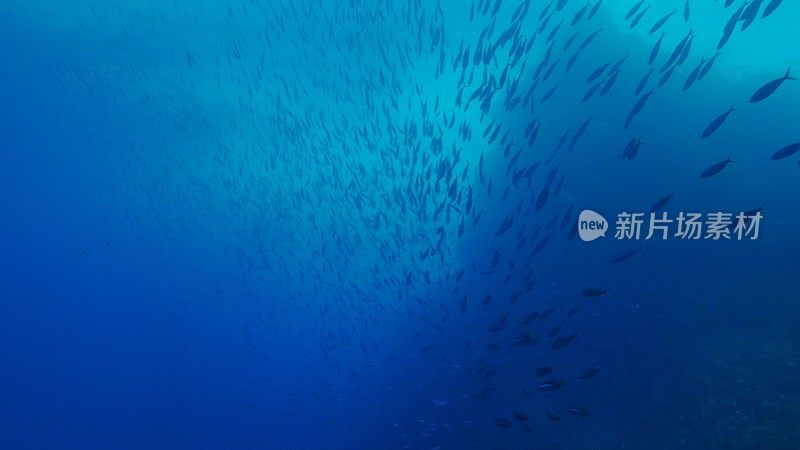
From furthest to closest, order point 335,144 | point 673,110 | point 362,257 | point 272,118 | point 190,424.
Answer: point 190,424, point 362,257, point 272,118, point 335,144, point 673,110

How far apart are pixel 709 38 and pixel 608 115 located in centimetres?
240

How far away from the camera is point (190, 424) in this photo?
68.0 ft

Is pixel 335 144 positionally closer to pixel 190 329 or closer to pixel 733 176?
pixel 733 176

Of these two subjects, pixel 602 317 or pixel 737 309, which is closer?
pixel 737 309

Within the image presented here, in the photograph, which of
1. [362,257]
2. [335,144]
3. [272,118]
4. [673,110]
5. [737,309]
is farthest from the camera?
[362,257]

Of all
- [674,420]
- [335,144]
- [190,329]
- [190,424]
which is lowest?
[190,424]

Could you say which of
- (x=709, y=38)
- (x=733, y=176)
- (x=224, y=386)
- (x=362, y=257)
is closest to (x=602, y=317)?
(x=733, y=176)
